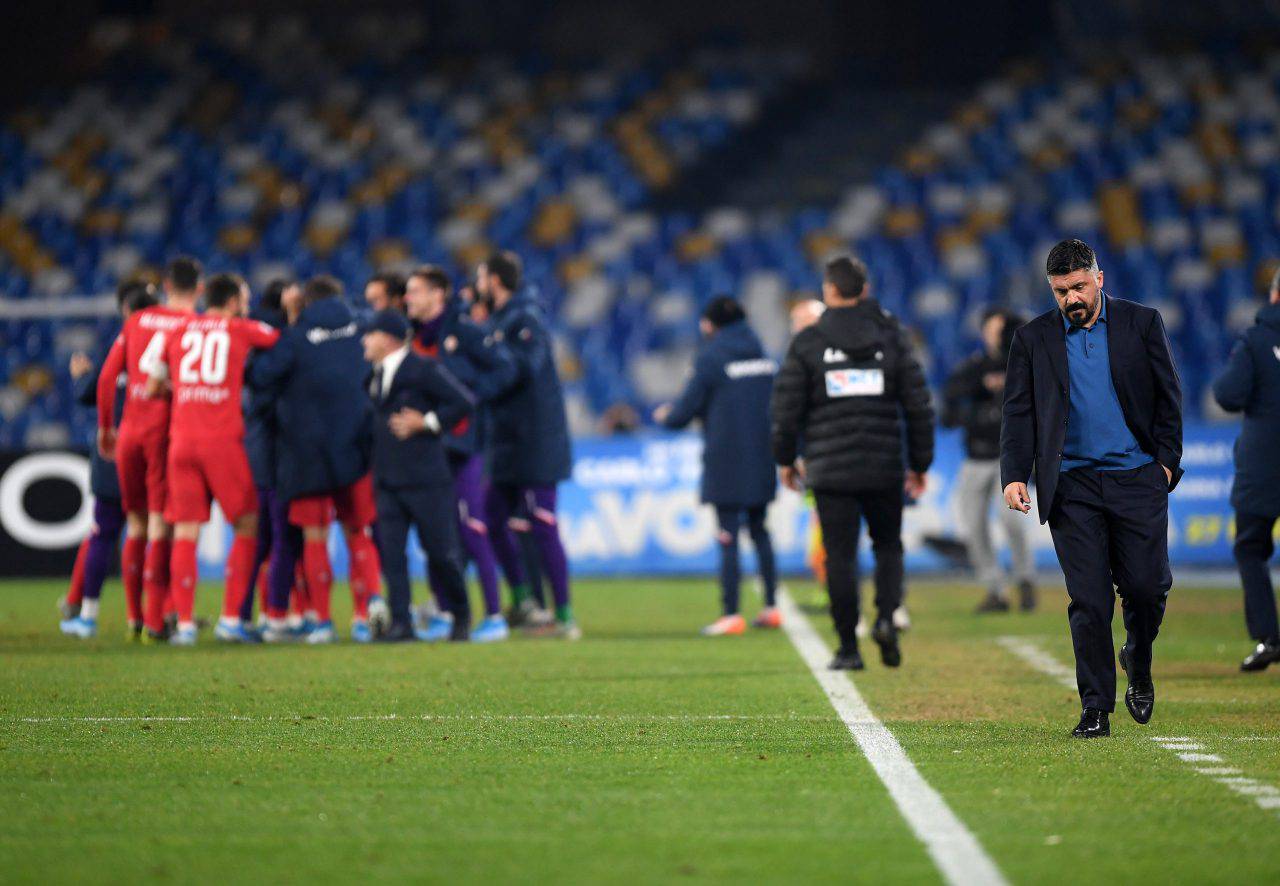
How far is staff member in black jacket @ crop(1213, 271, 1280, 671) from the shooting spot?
9.20 m

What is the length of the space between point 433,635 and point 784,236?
587 inches

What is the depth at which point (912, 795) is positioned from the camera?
5.49 meters

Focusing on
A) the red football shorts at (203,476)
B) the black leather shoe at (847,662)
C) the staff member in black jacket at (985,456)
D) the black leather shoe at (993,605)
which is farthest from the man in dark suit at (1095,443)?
the black leather shoe at (993,605)

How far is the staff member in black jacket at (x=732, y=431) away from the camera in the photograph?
12305 mm

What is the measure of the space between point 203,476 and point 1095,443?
569cm

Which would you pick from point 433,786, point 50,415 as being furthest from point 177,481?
point 50,415

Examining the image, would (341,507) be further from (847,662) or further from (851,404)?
(851,404)

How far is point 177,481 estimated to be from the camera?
10648 millimetres

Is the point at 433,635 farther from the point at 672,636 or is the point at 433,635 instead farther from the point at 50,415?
the point at 50,415

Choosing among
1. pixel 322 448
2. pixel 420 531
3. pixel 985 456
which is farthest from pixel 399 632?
pixel 985 456

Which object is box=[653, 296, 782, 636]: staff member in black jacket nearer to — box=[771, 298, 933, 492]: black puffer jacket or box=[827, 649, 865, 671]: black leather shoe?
box=[827, 649, 865, 671]: black leather shoe

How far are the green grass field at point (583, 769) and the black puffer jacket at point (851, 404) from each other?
1047 millimetres

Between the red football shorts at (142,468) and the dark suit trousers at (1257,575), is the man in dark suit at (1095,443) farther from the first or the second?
the red football shorts at (142,468)

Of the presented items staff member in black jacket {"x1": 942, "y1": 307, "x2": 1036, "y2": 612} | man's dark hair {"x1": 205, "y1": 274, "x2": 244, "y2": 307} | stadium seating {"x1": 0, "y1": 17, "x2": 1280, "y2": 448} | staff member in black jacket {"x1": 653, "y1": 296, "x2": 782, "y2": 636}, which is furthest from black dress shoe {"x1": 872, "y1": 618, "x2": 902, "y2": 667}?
stadium seating {"x1": 0, "y1": 17, "x2": 1280, "y2": 448}
